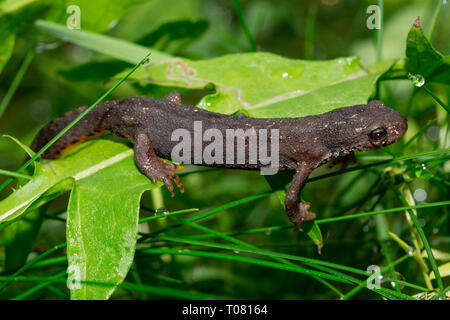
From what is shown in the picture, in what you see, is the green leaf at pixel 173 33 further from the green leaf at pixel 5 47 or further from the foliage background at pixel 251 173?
the green leaf at pixel 5 47

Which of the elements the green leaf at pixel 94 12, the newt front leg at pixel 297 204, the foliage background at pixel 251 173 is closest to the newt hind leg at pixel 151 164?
the foliage background at pixel 251 173

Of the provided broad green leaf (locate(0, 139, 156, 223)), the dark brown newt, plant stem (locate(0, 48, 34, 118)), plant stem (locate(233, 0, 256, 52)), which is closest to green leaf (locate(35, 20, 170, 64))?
plant stem (locate(0, 48, 34, 118))

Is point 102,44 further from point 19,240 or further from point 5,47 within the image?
point 19,240

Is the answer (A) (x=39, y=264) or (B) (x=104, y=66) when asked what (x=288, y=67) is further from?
(A) (x=39, y=264)

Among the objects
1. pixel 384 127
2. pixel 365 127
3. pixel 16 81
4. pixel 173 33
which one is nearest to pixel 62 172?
pixel 16 81

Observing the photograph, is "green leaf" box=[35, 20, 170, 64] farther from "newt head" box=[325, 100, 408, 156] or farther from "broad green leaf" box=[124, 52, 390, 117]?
"newt head" box=[325, 100, 408, 156]

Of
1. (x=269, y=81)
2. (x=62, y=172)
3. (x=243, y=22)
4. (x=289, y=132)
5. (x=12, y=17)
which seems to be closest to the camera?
(x=62, y=172)

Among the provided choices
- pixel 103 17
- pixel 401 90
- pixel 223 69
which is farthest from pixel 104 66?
pixel 401 90
